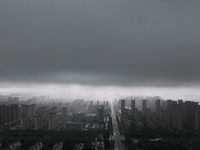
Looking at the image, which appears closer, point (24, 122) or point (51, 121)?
point (51, 121)

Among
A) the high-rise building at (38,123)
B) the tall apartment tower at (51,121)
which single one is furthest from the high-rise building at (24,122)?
the tall apartment tower at (51,121)

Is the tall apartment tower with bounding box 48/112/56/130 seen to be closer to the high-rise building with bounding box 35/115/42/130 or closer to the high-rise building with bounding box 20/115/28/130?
the high-rise building with bounding box 35/115/42/130

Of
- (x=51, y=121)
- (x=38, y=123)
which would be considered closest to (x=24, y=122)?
(x=38, y=123)

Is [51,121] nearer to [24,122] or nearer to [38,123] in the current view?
[38,123]

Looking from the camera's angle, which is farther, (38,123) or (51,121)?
(38,123)

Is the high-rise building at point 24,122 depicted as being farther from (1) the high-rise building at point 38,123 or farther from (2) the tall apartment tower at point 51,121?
(2) the tall apartment tower at point 51,121

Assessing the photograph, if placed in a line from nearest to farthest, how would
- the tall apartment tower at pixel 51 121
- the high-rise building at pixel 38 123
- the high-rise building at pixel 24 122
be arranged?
the tall apartment tower at pixel 51 121
the high-rise building at pixel 38 123
the high-rise building at pixel 24 122

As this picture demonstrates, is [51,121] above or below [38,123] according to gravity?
above

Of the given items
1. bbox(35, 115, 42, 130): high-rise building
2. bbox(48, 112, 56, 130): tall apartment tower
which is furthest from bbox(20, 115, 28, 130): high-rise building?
bbox(48, 112, 56, 130): tall apartment tower

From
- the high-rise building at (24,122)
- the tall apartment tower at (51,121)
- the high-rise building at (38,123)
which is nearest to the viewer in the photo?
the tall apartment tower at (51,121)

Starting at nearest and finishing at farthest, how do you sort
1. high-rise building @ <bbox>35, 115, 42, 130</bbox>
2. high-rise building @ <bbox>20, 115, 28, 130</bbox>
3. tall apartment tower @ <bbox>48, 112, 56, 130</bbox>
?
tall apartment tower @ <bbox>48, 112, 56, 130</bbox> → high-rise building @ <bbox>35, 115, 42, 130</bbox> → high-rise building @ <bbox>20, 115, 28, 130</bbox>

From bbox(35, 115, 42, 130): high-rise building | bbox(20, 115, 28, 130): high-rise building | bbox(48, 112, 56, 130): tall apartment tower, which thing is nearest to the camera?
bbox(48, 112, 56, 130): tall apartment tower
